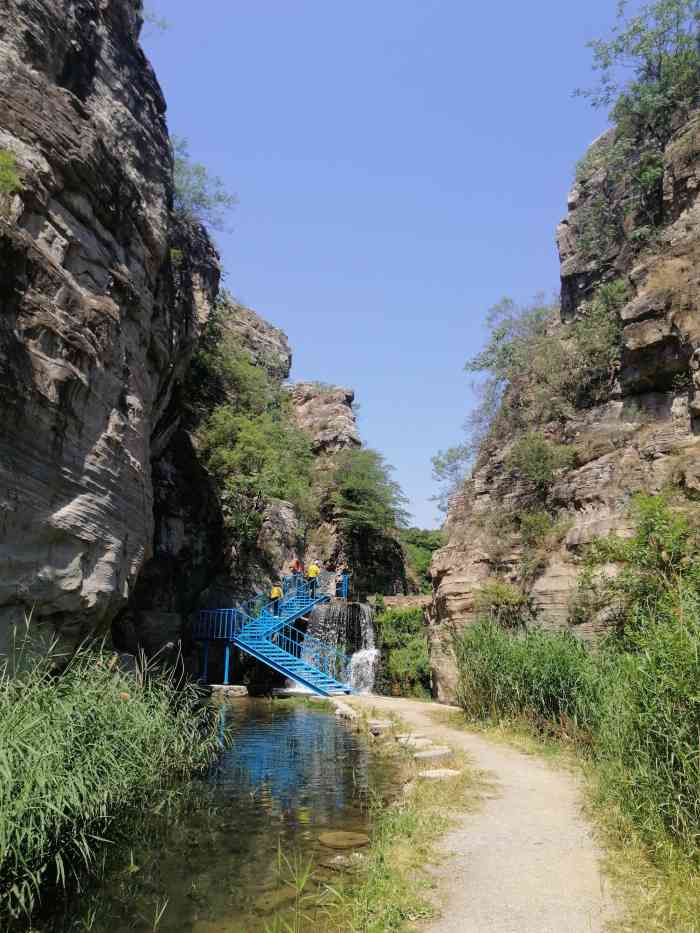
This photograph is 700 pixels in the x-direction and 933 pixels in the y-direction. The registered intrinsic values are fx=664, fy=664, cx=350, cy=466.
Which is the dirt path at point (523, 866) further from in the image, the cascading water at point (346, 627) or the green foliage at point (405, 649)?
the cascading water at point (346, 627)

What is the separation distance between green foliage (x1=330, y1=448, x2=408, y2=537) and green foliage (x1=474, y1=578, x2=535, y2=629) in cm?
1801

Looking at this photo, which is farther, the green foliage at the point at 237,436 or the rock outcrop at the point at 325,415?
the rock outcrop at the point at 325,415

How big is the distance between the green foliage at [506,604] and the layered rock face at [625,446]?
0.38 metres

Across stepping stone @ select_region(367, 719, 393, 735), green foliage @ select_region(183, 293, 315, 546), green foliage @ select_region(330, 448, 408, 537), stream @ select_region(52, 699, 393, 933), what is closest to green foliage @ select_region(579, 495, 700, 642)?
stepping stone @ select_region(367, 719, 393, 735)

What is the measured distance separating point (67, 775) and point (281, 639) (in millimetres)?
18656

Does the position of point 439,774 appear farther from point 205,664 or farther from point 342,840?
point 205,664

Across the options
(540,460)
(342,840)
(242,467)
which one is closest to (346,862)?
(342,840)

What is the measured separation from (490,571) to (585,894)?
13.6 meters

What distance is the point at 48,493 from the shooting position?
958cm

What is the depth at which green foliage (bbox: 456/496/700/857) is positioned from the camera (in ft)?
17.0

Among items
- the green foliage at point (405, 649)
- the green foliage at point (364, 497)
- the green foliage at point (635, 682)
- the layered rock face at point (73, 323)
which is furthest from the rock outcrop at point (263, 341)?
the green foliage at point (635, 682)

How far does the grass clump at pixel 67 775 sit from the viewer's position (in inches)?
178

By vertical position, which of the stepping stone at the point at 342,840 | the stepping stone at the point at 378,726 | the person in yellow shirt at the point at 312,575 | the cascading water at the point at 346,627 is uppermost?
the person in yellow shirt at the point at 312,575

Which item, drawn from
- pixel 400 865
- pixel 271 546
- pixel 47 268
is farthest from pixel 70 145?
pixel 271 546
